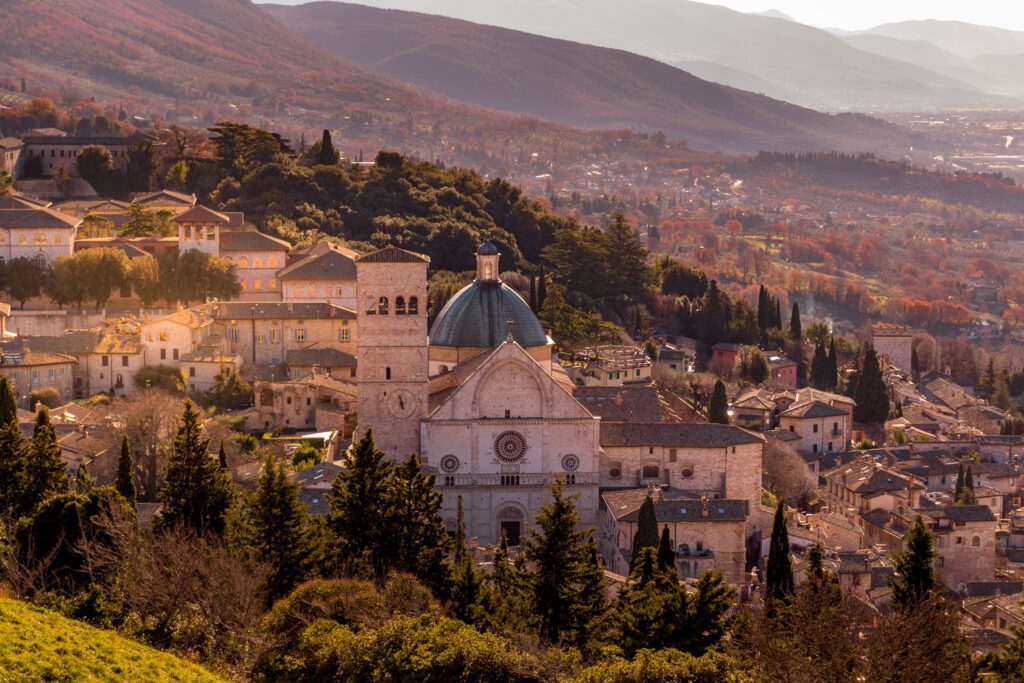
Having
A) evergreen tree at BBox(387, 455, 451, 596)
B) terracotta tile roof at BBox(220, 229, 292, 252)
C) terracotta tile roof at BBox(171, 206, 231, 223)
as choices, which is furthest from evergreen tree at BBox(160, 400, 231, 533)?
terracotta tile roof at BBox(220, 229, 292, 252)

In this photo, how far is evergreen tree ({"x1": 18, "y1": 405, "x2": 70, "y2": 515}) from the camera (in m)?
37.0

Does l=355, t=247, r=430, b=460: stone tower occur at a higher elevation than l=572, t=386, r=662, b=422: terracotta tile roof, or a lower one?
higher

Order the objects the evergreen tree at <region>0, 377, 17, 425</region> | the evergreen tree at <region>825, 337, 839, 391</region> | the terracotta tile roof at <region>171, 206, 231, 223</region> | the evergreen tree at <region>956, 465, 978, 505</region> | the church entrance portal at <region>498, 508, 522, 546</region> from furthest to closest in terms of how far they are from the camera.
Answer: the evergreen tree at <region>825, 337, 839, 391</region>, the terracotta tile roof at <region>171, 206, 231, 223</region>, the evergreen tree at <region>956, 465, 978, 505</region>, the church entrance portal at <region>498, 508, 522, 546</region>, the evergreen tree at <region>0, 377, 17, 425</region>

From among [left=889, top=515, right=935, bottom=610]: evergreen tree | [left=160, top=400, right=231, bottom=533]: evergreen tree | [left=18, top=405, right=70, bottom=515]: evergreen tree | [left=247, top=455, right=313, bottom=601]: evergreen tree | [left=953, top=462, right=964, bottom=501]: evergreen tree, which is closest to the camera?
[left=247, top=455, right=313, bottom=601]: evergreen tree

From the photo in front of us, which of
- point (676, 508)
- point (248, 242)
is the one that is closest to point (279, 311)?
point (248, 242)

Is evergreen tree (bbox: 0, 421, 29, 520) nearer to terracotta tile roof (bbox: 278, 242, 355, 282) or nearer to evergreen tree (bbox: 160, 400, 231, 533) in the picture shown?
evergreen tree (bbox: 160, 400, 231, 533)

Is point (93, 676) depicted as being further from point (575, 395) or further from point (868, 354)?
point (868, 354)

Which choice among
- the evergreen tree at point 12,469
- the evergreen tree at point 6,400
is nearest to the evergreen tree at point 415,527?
the evergreen tree at point 12,469

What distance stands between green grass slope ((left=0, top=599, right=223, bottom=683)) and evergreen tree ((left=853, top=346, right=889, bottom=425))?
48.3 m

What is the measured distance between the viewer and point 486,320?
53438 millimetres

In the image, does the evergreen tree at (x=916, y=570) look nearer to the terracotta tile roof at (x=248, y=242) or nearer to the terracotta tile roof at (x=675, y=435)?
the terracotta tile roof at (x=675, y=435)

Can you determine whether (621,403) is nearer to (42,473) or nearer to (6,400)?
(6,400)

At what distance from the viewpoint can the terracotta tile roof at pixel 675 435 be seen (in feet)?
167

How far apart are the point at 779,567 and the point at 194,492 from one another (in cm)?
1309
